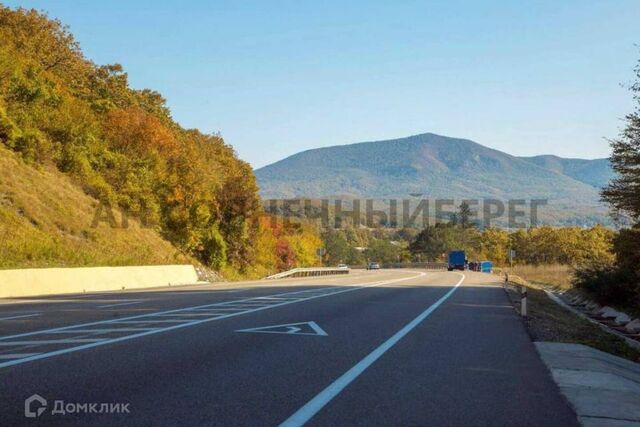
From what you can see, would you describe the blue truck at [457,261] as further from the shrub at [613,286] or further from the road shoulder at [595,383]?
the road shoulder at [595,383]

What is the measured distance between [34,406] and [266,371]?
3.08 m

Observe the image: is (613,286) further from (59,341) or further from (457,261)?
(457,261)

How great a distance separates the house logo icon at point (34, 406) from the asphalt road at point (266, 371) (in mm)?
38

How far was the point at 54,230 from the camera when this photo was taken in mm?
38562

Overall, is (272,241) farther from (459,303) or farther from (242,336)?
(242,336)

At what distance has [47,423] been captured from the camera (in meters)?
6.31

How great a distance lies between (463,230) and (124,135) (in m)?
138

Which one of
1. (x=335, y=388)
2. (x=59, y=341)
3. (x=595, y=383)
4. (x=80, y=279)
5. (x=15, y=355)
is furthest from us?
(x=80, y=279)

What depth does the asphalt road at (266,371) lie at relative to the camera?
6.95 meters

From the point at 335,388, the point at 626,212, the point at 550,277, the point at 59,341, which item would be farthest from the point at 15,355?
the point at 550,277

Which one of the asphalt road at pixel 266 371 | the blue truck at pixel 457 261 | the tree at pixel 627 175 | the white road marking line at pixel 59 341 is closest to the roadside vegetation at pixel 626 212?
the tree at pixel 627 175

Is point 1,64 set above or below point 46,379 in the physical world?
above

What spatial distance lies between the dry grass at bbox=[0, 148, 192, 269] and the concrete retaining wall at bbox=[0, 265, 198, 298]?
330cm

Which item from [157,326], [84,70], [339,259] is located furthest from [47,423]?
[339,259]
